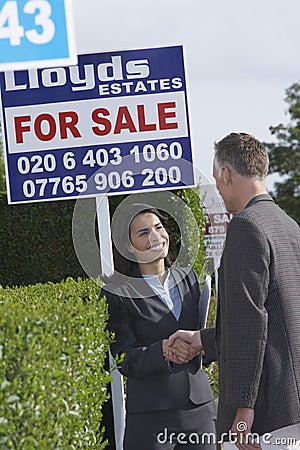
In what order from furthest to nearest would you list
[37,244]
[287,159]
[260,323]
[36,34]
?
[287,159]
[37,244]
[260,323]
[36,34]

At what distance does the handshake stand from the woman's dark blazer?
0.20 feet

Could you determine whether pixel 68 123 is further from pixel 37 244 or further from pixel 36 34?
pixel 36 34

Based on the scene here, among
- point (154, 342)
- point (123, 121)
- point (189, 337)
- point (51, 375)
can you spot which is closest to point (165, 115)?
point (123, 121)

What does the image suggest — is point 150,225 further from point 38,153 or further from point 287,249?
point 38,153

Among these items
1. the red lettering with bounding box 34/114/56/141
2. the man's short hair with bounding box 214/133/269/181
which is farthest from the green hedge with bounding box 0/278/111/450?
the red lettering with bounding box 34/114/56/141

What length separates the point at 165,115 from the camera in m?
6.68

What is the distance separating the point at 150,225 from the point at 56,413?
1.88 m

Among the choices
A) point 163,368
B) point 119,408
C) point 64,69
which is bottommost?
point 119,408

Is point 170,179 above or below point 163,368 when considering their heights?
above

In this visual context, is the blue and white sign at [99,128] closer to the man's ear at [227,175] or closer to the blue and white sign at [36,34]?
the man's ear at [227,175]

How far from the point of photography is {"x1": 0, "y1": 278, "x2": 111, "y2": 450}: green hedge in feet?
11.0

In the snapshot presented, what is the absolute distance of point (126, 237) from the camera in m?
5.49

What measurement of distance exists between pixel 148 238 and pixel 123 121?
1522 mm

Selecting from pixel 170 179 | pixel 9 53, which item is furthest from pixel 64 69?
pixel 9 53
